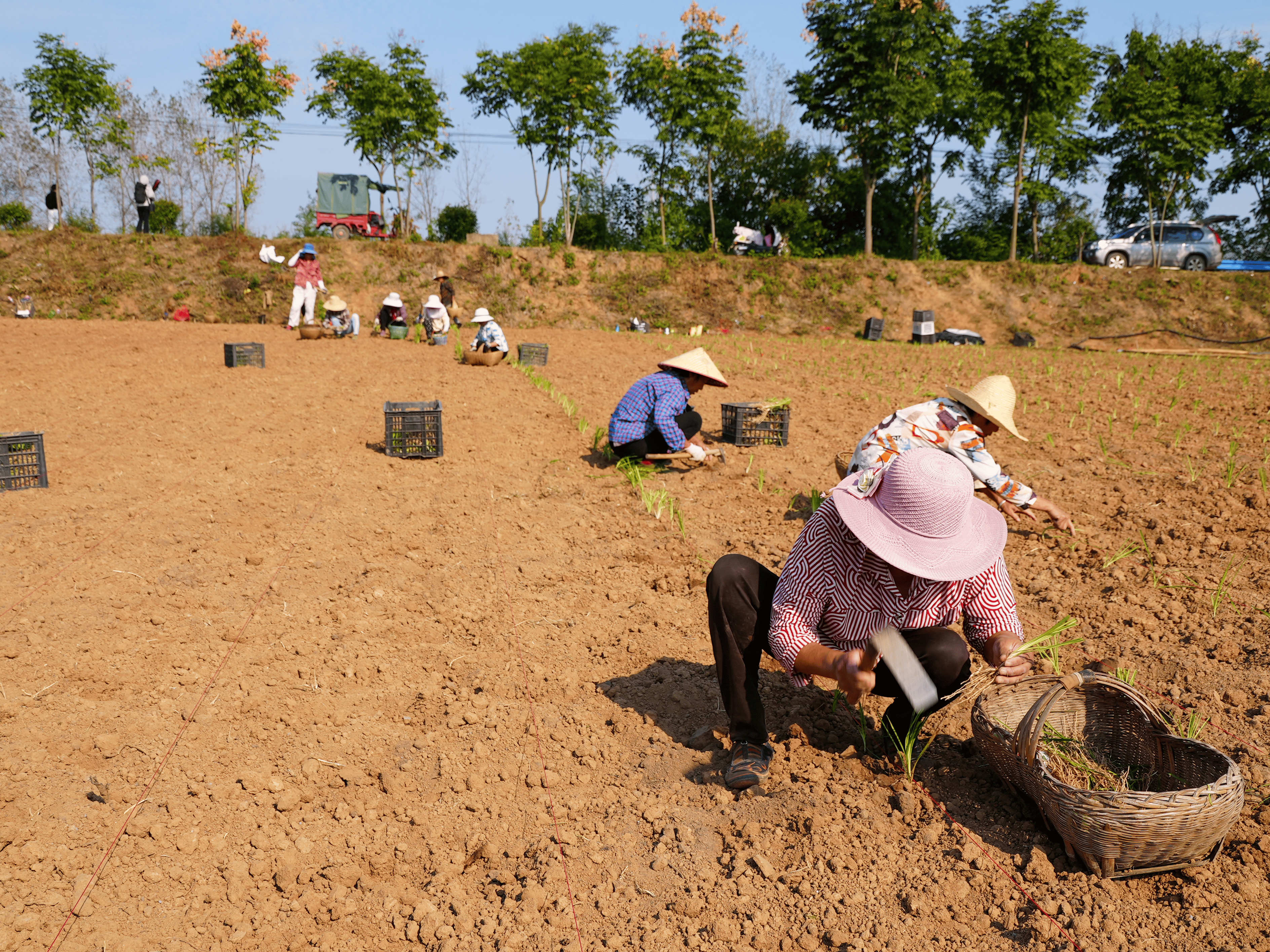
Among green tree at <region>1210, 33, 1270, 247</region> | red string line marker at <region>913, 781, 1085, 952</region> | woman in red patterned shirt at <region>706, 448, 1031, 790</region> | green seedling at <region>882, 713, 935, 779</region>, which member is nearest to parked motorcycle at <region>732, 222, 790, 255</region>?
green tree at <region>1210, 33, 1270, 247</region>

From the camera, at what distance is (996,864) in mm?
2316

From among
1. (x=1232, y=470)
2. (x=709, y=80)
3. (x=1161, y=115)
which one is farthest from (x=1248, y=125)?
(x=1232, y=470)

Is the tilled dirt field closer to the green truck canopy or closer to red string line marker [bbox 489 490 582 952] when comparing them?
red string line marker [bbox 489 490 582 952]

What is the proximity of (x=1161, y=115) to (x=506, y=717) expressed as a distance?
2637 centimetres

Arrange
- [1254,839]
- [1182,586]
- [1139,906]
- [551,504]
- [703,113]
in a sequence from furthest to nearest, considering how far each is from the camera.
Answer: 1. [703,113]
2. [551,504]
3. [1182,586]
4. [1254,839]
5. [1139,906]

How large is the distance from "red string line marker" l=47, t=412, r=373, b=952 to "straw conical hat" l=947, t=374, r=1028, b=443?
3.43 metres

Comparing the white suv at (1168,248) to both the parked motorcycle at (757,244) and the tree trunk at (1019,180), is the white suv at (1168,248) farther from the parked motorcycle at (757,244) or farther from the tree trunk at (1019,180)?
the parked motorcycle at (757,244)

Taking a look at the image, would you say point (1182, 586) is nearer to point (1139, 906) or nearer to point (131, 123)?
point (1139, 906)

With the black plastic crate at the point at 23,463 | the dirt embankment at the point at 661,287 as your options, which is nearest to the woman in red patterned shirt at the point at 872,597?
the black plastic crate at the point at 23,463

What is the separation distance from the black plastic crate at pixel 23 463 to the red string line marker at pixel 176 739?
1.13 m

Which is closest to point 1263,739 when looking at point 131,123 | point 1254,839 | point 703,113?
point 1254,839

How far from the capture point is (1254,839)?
236 cm

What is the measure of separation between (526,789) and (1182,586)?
3.25m

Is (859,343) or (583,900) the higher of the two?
(859,343)
